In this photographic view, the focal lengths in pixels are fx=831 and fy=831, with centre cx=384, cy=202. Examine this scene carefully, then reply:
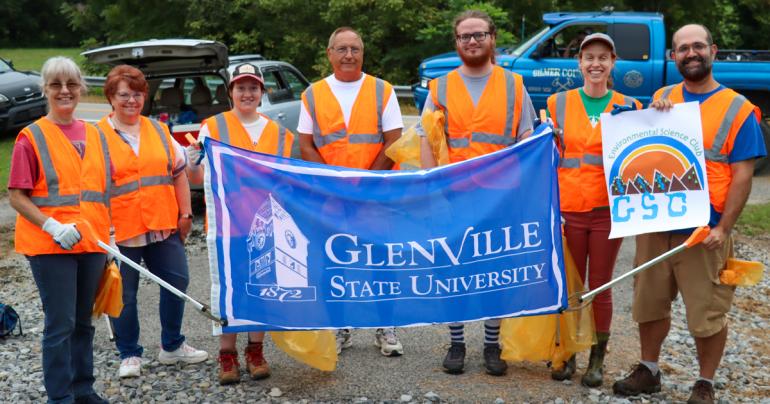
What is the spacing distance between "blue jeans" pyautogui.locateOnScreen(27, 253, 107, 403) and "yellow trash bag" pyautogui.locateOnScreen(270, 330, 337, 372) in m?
1.10

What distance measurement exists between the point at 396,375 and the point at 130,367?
1.68 metres

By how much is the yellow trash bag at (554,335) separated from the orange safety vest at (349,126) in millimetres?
1409

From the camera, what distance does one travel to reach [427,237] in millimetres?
4516

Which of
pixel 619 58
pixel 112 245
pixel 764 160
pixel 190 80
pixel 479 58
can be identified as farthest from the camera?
pixel 619 58

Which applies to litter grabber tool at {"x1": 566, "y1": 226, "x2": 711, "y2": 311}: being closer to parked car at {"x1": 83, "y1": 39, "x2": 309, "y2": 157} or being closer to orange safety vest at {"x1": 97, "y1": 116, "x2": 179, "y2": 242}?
orange safety vest at {"x1": 97, "y1": 116, "x2": 179, "y2": 242}

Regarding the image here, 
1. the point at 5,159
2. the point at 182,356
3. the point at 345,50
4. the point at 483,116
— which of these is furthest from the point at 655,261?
the point at 5,159

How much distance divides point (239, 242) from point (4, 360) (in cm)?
228

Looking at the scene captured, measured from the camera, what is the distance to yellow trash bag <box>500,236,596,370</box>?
504 cm

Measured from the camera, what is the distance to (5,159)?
1382 centimetres

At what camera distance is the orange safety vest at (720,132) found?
178 inches

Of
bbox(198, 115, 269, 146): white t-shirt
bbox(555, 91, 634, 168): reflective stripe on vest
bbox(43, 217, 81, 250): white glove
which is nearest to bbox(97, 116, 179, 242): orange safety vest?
bbox(198, 115, 269, 146): white t-shirt

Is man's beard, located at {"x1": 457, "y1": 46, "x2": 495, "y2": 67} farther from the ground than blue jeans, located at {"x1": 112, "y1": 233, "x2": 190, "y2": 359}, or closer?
farther from the ground

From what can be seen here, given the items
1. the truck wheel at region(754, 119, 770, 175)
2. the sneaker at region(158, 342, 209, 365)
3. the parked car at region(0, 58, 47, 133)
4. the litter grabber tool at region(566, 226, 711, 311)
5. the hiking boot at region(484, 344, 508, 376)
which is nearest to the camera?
the litter grabber tool at region(566, 226, 711, 311)

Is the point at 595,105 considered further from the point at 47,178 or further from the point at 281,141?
the point at 47,178
